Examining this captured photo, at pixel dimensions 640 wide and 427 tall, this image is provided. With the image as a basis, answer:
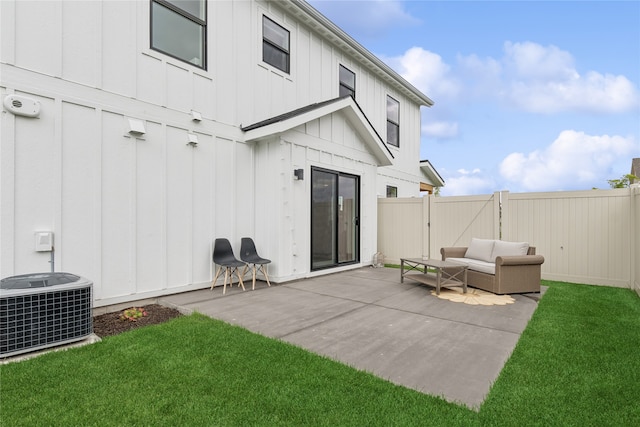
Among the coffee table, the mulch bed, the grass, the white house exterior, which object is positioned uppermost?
the white house exterior

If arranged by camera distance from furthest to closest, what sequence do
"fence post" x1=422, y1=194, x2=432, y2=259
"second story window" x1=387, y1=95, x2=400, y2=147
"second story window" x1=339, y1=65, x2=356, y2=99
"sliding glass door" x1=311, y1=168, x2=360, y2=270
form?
"second story window" x1=387, y1=95, x2=400, y2=147
"second story window" x1=339, y1=65, x2=356, y2=99
"fence post" x1=422, y1=194, x2=432, y2=259
"sliding glass door" x1=311, y1=168, x2=360, y2=270

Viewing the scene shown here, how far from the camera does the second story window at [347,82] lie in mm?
9680

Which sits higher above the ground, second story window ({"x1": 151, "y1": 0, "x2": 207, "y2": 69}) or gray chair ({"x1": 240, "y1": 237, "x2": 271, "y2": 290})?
second story window ({"x1": 151, "y1": 0, "x2": 207, "y2": 69})

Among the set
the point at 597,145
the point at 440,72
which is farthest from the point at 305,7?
the point at 597,145

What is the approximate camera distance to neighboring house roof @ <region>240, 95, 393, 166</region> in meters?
6.21

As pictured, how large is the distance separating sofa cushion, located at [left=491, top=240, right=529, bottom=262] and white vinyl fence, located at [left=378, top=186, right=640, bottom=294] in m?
1.53

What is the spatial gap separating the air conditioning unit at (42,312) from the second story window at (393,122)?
10.5 metres

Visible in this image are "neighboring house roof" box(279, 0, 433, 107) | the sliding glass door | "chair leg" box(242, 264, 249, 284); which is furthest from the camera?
"neighboring house roof" box(279, 0, 433, 107)

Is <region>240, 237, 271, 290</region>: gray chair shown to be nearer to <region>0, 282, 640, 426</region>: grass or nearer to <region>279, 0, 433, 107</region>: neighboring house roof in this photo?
<region>0, 282, 640, 426</region>: grass

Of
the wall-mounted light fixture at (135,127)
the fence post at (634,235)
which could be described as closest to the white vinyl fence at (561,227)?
the fence post at (634,235)

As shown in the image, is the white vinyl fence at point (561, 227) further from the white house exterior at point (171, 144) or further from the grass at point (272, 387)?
the grass at point (272, 387)

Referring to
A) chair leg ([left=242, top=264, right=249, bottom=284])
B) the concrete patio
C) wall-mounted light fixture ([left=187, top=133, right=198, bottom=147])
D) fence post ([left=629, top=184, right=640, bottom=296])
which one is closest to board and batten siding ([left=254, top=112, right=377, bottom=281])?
chair leg ([left=242, top=264, right=249, bottom=284])

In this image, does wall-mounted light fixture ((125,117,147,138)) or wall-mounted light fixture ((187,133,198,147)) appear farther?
wall-mounted light fixture ((187,133,198,147))

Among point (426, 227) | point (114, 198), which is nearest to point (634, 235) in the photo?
point (426, 227)
